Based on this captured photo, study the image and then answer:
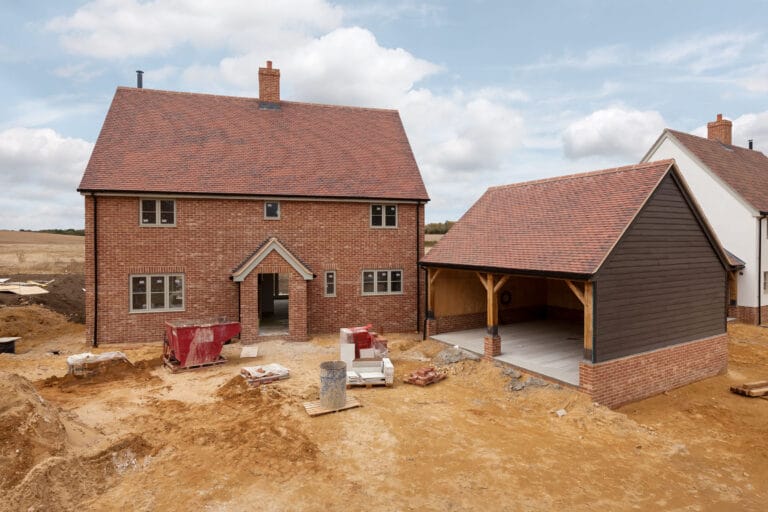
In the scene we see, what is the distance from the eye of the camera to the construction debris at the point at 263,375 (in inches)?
437

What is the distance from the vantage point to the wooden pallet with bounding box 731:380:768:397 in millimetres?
11172

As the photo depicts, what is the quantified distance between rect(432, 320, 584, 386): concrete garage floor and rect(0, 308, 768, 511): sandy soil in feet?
3.08

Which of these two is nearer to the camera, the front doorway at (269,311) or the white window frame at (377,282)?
the front doorway at (269,311)

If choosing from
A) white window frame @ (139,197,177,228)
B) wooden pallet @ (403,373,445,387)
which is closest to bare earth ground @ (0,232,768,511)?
wooden pallet @ (403,373,445,387)

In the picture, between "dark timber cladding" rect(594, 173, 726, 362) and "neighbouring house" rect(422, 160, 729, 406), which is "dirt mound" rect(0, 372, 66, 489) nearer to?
"neighbouring house" rect(422, 160, 729, 406)

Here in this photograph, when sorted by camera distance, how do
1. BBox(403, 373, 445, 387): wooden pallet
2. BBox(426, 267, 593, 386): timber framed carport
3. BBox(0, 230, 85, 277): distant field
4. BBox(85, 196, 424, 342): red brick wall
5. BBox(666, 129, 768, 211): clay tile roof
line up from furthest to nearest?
1. BBox(0, 230, 85, 277): distant field
2. BBox(666, 129, 768, 211): clay tile roof
3. BBox(85, 196, 424, 342): red brick wall
4. BBox(426, 267, 593, 386): timber framed carport
5. BBox(403, 373, 445, 387): wooden pallet

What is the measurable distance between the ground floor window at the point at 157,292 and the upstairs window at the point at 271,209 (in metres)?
3.88

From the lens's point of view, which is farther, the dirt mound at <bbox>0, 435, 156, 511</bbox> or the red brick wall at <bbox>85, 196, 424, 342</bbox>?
the red brick wall at <bbox>85, 196, 424, 342</bbox>

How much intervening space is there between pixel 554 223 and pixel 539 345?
13.4 ft

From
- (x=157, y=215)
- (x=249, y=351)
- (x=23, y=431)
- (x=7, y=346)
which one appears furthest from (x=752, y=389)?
(x=7, y=346)

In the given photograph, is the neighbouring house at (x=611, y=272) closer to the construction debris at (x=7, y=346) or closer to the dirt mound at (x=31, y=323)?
the construction debris at (x=7, y=346)

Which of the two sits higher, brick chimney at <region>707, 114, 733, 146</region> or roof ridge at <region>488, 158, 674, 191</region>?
brick chimney at <region>707, 114, 733, 146</region>

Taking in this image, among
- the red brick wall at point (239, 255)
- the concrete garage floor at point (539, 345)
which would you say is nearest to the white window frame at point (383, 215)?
the red brick wall at point (239, 255)

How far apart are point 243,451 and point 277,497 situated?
161cm
